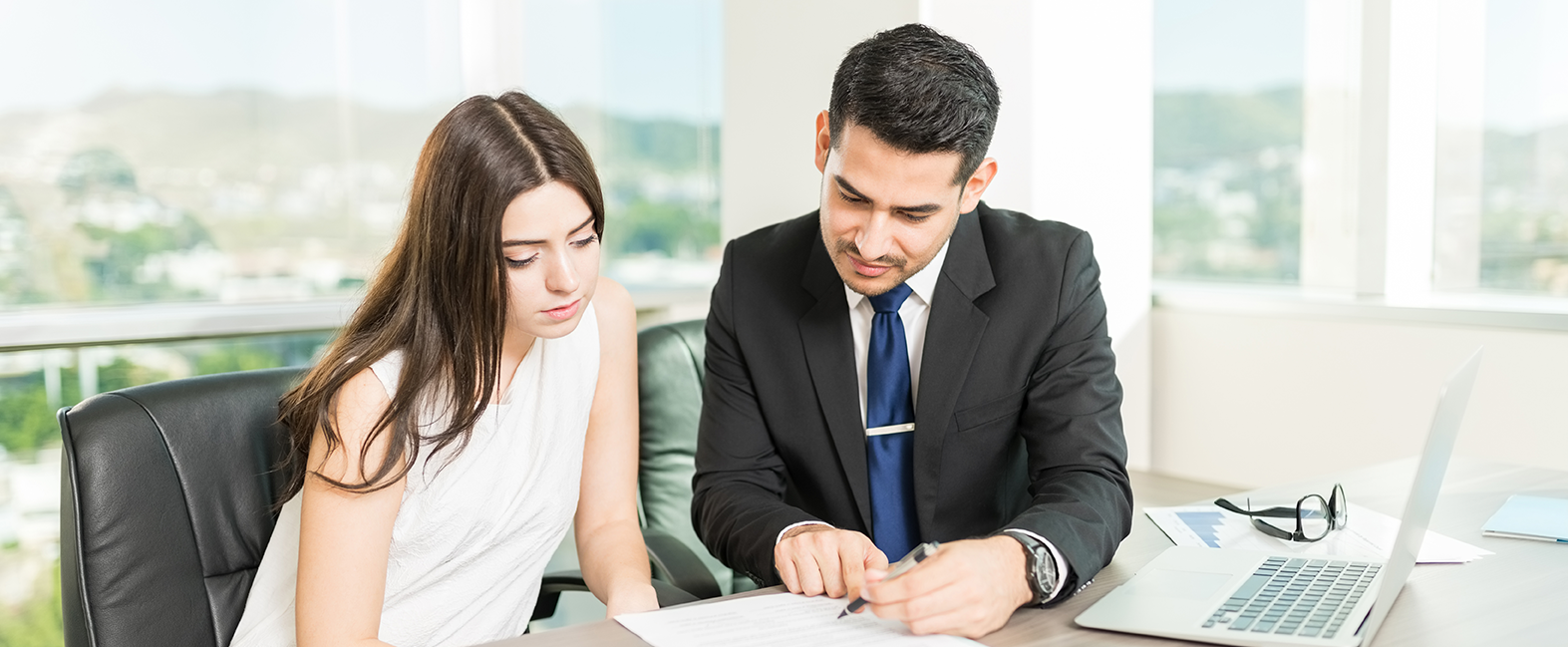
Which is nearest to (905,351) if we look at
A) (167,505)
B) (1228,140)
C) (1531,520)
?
(1531,520)

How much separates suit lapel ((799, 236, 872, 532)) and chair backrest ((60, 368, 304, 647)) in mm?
745

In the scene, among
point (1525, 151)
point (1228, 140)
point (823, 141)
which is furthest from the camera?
point (1228, 140)

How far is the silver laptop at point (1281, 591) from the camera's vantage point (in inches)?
43.6

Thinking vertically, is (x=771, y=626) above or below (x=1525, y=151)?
below

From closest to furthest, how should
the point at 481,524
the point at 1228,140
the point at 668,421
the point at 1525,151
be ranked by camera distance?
the point at 481,524, the point at 668,421, the point at 1525,151, the point at 1228,140

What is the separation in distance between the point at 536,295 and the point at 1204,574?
0.87m

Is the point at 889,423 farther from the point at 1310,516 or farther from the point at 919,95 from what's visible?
the point at 1310,516

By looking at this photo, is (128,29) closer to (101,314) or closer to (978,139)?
(101,314)

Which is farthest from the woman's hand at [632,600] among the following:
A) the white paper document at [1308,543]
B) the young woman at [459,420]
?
the white paper document at [1308,543]

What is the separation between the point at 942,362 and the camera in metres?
1.61

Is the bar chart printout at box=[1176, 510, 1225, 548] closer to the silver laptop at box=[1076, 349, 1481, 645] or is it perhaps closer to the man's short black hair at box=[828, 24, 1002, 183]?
the silver laptop at box=[1076, 349, 1481, 645]

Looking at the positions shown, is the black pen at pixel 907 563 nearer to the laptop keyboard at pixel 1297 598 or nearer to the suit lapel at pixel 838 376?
the laptop keyboard at pixel 1297 598

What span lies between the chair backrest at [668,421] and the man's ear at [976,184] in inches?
34.0

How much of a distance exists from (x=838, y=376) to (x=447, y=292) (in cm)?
55
